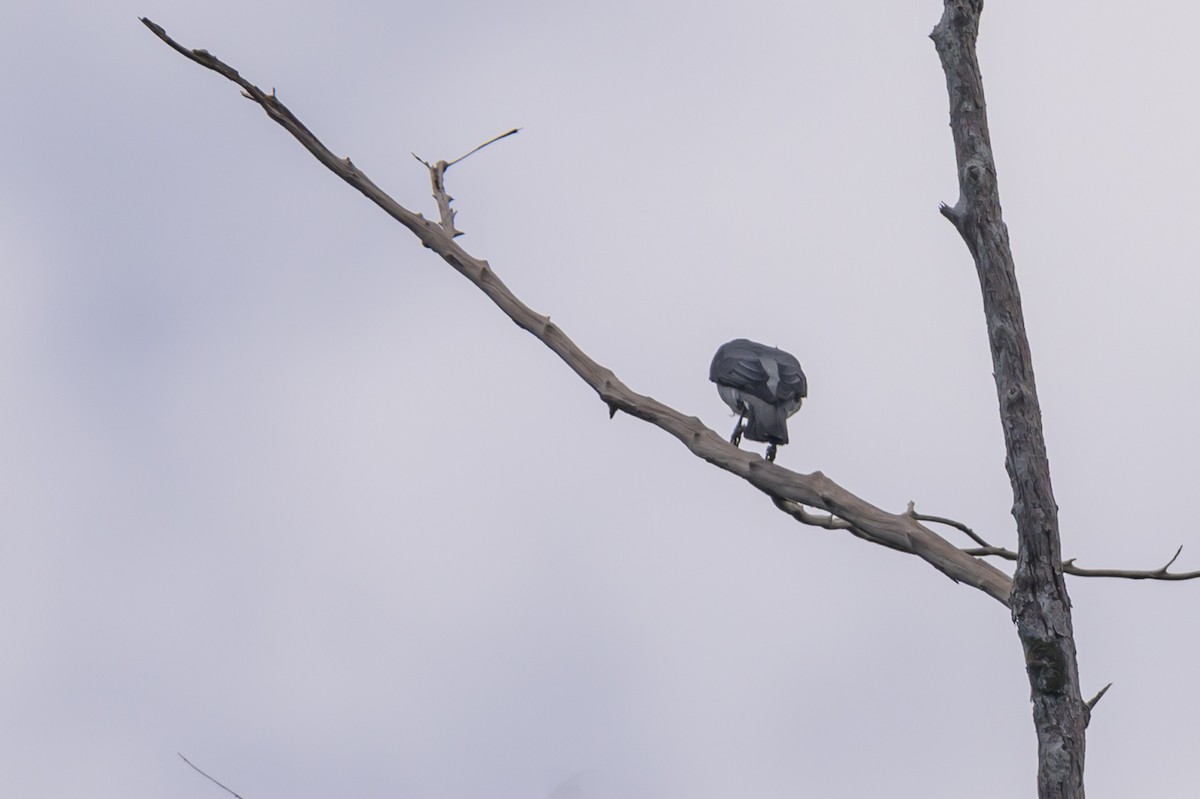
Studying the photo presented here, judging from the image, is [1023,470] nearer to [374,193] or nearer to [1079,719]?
[1079,719]

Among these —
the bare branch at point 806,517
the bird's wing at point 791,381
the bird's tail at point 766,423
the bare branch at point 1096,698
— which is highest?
the bird's wing at point 791,381

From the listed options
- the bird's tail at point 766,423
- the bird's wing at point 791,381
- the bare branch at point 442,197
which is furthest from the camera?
the bird's wing at point 791,381

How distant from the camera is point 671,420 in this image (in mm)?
5215

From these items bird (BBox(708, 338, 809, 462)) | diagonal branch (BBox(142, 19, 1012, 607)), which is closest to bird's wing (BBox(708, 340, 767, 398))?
bird (BBox(708, 338, 809, 462))

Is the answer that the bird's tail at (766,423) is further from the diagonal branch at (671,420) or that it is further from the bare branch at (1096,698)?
the bare branch at (1096,698)

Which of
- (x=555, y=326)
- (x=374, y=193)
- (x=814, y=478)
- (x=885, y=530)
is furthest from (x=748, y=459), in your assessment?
(x=374, y=193)

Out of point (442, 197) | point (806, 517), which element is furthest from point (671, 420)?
point (442, 197)

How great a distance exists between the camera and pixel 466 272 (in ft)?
18.4

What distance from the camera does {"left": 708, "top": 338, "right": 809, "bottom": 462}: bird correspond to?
7379 mm

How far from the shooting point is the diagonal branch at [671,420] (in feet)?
15.2

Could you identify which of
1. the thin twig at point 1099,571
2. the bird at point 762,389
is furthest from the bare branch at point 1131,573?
the bird at point 762,389

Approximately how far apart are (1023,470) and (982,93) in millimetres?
1278

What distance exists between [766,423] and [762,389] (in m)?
0.23

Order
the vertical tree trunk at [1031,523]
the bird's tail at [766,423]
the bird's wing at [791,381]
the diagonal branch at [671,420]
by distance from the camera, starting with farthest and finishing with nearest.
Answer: the bird's wing at [791,381]
the bird's tail at [766,423]
the diagonal branch at [671,420]
the vertical tree trunk at [1031,523]
